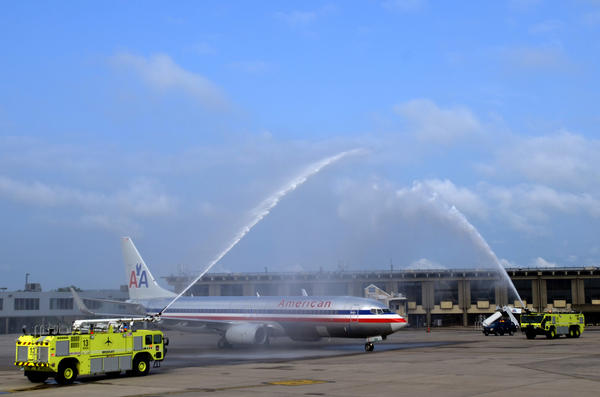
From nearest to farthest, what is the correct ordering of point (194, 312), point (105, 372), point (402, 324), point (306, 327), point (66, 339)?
point (66, 339) → point (105, 372) → point (402, 324) → point (306, 327) → point (194, 312)

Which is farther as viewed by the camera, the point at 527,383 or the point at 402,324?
the point at 402,324

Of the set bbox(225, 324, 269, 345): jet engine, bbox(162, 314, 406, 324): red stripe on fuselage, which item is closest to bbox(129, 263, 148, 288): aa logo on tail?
bbox(162, 314, 406, 324): red stripe on fuselage

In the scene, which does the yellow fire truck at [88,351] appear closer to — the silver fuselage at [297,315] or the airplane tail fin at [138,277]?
the silver fuselage at [297,315]

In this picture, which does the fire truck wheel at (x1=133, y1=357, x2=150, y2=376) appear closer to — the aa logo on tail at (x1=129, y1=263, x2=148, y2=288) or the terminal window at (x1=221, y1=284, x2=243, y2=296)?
the aa logo on tail at (x1=129, y1=263, x2=148, y2=288)

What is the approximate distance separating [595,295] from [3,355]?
100 meters

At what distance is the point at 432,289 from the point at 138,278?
66.1 meters

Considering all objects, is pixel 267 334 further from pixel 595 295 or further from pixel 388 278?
pixel 595 295

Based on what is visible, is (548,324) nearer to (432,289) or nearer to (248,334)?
(248,334)

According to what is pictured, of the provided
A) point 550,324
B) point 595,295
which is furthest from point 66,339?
point 595,295

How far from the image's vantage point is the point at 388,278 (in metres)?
121

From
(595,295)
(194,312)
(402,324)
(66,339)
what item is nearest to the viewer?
(66,339)

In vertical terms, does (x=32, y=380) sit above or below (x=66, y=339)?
below

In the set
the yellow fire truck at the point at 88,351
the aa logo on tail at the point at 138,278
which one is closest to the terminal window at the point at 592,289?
the aa logo on tail at the point at 138,278

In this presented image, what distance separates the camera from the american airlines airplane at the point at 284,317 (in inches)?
1996
